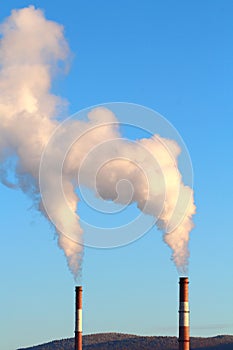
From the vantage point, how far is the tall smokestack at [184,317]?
4253 cm

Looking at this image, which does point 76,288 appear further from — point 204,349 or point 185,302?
point 204,349

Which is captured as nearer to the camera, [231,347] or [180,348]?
[180,348]

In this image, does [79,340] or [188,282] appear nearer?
[188,282]

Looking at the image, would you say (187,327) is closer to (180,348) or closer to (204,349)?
(180,348)

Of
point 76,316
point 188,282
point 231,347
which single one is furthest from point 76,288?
point 231,347

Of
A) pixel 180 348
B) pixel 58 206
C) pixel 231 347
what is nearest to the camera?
pixel 180 348

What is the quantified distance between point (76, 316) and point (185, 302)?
15.0 metres

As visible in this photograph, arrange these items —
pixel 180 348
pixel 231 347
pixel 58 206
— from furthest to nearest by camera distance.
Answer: pixel 231 347, pixel 58 206, pixel 180 348

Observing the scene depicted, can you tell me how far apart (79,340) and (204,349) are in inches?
5909

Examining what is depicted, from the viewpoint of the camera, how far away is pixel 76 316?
5619cm

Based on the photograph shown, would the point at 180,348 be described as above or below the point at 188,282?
below

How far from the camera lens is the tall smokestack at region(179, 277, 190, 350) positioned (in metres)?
42.5

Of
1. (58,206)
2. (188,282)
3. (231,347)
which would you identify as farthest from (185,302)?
(231,347)

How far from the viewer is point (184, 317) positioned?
43.1 m
